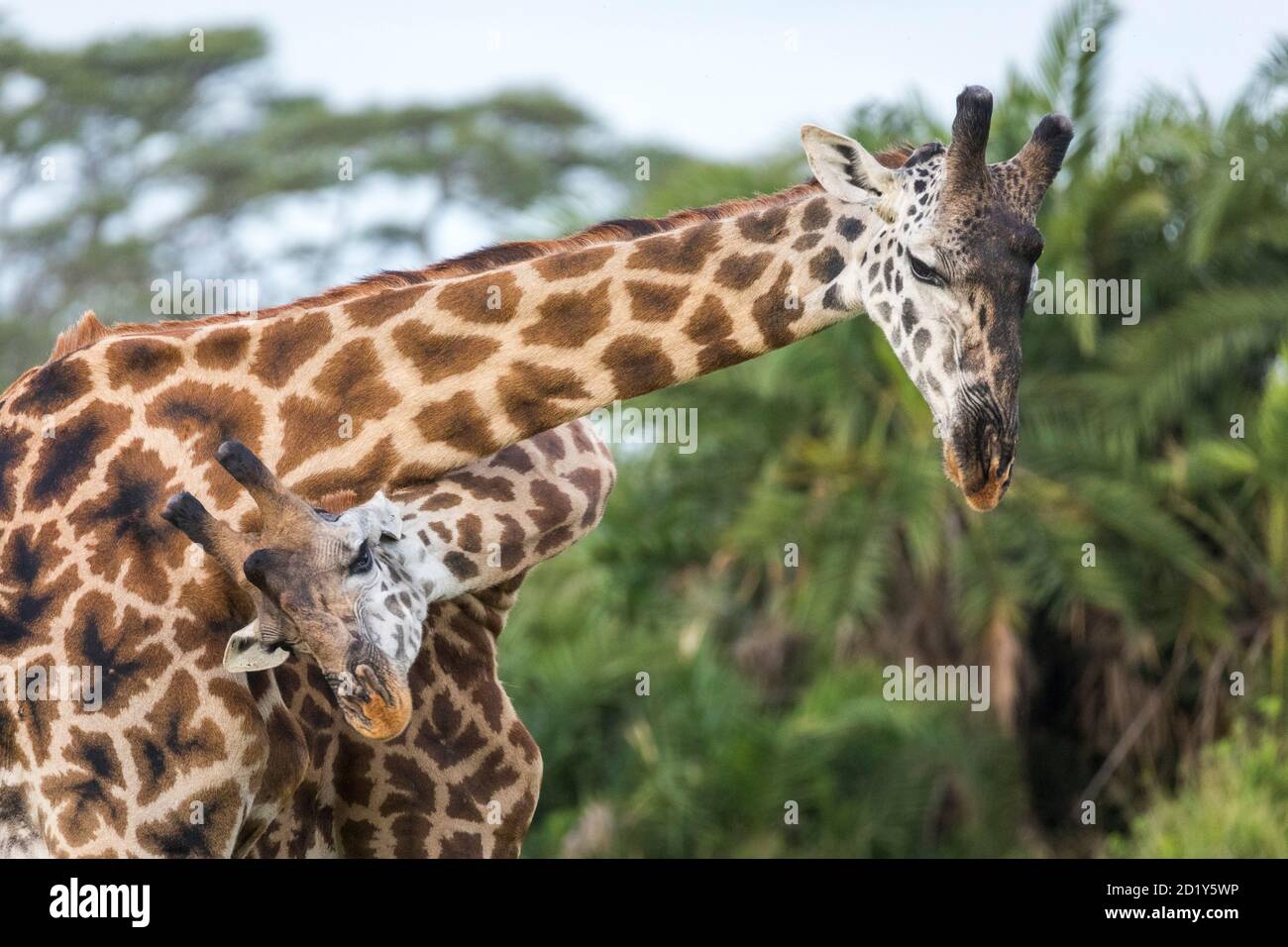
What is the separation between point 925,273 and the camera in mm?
6043

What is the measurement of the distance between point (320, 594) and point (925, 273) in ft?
7.24

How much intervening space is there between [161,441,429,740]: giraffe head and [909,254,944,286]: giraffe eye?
200 centimetres

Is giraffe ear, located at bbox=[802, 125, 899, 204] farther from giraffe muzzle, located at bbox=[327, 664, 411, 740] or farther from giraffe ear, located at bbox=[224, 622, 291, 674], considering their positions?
giraffe ear, located at bbox=[224, 622, 291, 674]

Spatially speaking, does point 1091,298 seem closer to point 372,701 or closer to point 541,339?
point 541,339

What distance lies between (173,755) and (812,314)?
2704 millimetres

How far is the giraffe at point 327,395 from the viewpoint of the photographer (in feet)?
21.0

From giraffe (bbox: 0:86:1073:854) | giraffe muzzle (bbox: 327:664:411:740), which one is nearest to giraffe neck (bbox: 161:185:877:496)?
giraffe (bbox: 0:86:1073:854)

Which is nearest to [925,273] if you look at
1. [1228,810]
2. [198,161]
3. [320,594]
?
[320,594]

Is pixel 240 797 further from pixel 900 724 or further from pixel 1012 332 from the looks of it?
pixel 900 724
